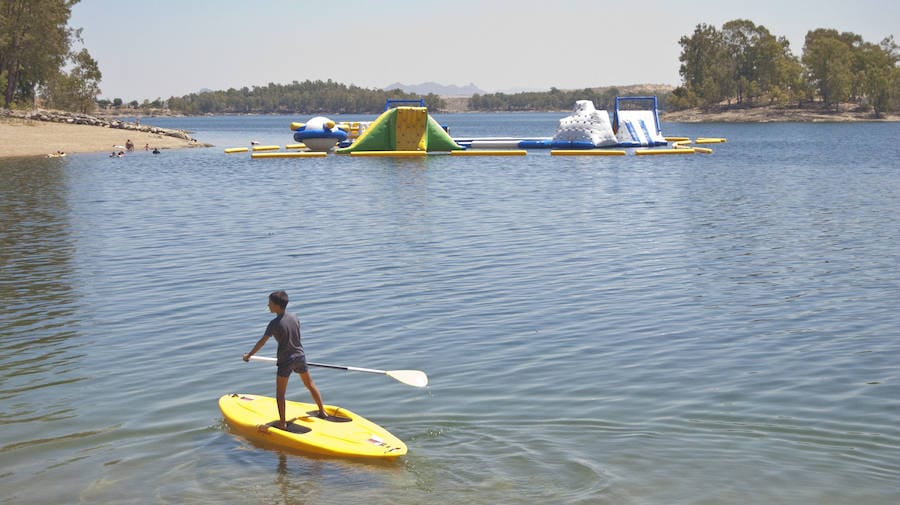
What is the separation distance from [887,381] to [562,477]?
5256 millimetres

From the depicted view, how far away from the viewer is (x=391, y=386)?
41.5ft

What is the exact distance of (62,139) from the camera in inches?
2731

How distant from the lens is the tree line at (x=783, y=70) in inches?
6398

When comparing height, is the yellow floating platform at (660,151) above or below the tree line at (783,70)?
below

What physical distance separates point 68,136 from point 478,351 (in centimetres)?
6442

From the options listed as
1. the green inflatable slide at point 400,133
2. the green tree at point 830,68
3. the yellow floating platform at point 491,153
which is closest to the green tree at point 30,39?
the green inflatable slide at point 400,133

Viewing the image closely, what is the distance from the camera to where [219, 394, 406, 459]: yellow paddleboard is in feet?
33.0

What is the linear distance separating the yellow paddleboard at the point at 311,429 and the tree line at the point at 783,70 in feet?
541

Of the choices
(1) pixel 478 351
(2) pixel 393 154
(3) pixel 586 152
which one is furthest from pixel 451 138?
(1) pixel 478 351

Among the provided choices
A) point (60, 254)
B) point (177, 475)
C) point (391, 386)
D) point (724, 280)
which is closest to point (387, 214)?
point (60, 254)

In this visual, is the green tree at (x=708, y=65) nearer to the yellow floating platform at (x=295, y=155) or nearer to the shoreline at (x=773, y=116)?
the shoreline at (x=773, y=116)

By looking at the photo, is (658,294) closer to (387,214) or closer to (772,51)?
(387,214)

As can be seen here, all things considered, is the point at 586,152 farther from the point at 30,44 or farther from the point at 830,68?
the point at 830,68

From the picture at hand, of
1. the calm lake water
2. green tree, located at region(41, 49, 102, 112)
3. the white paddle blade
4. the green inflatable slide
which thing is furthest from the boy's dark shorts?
green tree, located at region(41, 49, 102, 112)
